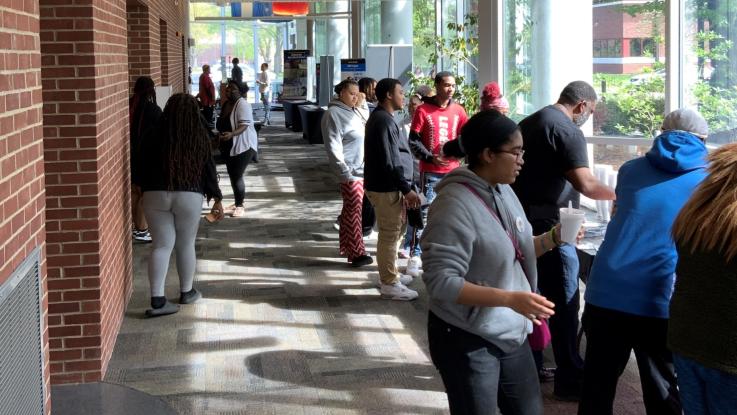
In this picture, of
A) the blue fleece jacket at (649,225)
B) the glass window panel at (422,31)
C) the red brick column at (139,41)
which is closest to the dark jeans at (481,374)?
the blue fleece jacket at (649,225)

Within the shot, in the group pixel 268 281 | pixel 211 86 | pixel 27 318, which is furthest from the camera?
pixel 211 86

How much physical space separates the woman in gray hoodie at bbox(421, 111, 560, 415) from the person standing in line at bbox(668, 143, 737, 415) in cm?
45

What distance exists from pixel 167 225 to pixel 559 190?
2.97 meters

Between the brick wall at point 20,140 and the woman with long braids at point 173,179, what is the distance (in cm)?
292

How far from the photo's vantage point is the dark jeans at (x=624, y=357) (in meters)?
3.76

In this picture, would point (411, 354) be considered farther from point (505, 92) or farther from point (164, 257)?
point (505, 92)

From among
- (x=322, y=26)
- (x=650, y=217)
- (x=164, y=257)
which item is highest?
(x=322, y=26)

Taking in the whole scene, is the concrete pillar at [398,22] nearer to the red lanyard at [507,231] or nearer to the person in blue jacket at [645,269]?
the person in blue jacket at [645,269]

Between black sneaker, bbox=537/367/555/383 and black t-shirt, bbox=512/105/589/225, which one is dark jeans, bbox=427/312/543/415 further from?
black sneaker, bbox=537/367/555/383

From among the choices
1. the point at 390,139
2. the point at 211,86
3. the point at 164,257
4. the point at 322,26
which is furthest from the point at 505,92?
the point at 322,26

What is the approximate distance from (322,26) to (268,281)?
1350 inches

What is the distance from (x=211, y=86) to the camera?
23.9 meters

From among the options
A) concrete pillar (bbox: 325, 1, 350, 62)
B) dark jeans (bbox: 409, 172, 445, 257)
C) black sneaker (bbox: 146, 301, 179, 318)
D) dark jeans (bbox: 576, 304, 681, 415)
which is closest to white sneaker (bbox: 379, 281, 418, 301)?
dark jeans (bbox: 409, 172, 445, 257)

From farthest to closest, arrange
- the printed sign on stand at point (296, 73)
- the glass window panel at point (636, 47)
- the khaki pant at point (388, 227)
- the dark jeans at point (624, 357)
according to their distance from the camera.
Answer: the printed sign on stand at point (296, 73), the glass window panel at point (636, 47), the khaki pant at point (388, 227), the dark jeans at point (624, 357)
